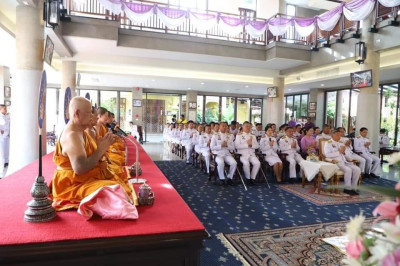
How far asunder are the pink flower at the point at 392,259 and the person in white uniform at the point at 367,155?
22.6ft

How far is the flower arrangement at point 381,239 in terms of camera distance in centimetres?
63

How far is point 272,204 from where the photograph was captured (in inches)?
169

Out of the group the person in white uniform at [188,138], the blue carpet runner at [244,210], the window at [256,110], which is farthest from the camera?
the window at [256,110]

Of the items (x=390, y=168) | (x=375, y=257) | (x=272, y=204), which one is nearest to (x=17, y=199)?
(x=375, y=257)

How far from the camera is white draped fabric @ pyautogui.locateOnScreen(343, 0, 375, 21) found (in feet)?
21.2

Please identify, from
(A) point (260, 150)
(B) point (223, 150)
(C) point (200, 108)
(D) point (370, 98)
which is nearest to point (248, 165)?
(B) point (223, 150)

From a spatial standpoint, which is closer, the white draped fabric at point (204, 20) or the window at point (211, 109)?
the white draped fabric at point (204, 20)

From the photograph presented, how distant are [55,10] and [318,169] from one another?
532 centimetres

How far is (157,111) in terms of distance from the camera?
15.8 meters

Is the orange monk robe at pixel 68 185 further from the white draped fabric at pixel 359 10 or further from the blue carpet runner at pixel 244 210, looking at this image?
the white draped fabric at pixel 359 10

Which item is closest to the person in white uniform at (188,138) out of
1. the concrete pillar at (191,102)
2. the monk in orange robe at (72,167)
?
the monk in orange robe at (72,167)

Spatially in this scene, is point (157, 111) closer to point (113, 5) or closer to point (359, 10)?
point (113, 5)

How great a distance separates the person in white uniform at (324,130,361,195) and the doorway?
11.2 metres

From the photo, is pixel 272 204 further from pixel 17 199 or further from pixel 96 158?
pixel 17 199
